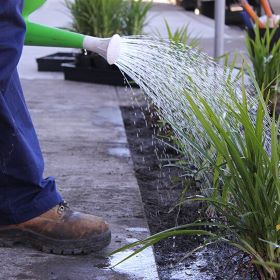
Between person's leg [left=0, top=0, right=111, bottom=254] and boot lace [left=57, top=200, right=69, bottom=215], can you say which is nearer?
person's leg [left=0, top=0, right=111, bottom=254]

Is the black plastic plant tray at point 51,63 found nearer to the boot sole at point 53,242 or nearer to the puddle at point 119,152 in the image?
the puddle at point 119,152

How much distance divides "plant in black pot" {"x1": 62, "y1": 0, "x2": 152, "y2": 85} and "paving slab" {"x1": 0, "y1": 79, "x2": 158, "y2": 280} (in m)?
0.15

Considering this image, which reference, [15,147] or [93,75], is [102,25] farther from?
[15,147]

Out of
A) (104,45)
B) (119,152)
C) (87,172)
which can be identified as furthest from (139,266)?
(119,152)

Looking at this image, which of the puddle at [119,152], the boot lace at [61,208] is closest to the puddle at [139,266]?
the boot lace at [61,208]

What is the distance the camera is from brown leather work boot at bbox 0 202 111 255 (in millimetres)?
3082

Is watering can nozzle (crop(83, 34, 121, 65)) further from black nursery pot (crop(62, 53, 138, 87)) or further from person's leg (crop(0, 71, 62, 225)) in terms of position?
black nursery pot (crop(62, 53, 138, 87))

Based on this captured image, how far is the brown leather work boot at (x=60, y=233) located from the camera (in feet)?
10.1

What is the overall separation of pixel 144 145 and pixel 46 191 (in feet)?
6.12

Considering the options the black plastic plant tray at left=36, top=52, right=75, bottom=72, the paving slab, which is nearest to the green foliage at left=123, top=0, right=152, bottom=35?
the paving slab

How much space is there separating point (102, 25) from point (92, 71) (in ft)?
1.41

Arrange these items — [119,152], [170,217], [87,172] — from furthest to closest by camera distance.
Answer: [119,152] → [87,172] → [170,217]

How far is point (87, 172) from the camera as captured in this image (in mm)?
4250

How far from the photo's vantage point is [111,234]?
326 centimetres
